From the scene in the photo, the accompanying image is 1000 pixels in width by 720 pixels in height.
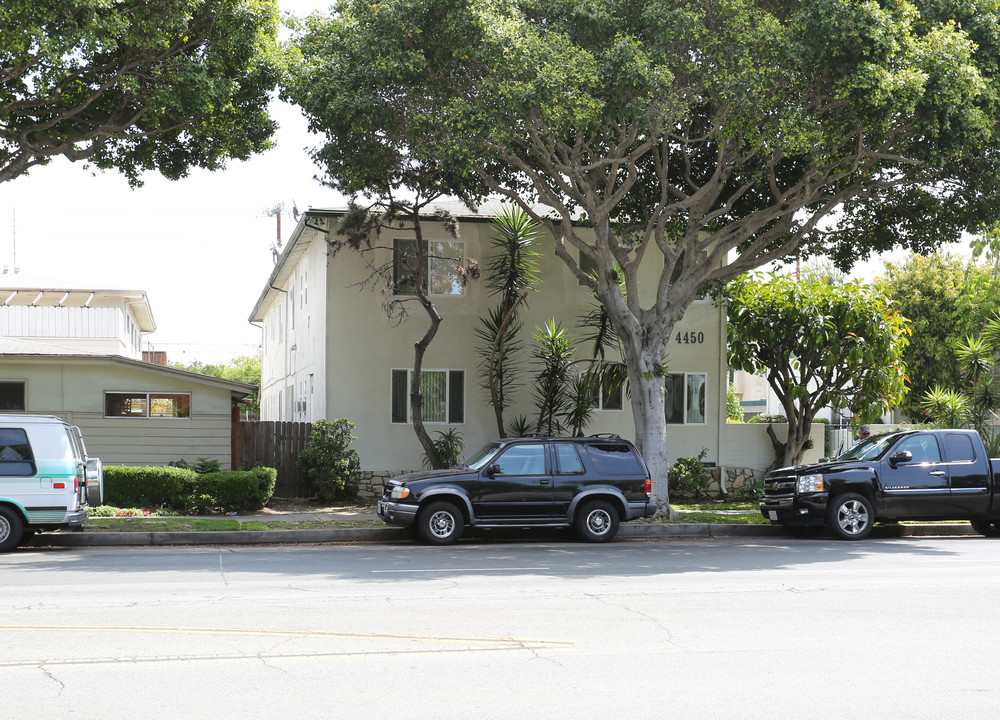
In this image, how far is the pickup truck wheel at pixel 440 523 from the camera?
14891mm

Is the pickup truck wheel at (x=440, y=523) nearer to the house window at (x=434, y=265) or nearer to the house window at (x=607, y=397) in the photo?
the house window at (x=607, y=397)

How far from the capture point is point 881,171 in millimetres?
17828

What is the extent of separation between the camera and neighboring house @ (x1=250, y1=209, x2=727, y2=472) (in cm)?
2217

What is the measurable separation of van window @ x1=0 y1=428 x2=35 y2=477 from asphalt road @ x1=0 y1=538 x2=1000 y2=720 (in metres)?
1.27

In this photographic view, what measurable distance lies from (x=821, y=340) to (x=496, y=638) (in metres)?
15.6

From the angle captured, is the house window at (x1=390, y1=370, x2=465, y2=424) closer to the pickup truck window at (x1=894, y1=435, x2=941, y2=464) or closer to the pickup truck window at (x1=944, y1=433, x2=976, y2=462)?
the pickup truck window at (x1=894, y1=435, x2=941, y2=464)

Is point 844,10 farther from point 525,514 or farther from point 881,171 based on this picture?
point 525,514

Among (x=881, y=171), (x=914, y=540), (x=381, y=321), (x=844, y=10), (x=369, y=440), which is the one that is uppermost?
(x=844, y=10)

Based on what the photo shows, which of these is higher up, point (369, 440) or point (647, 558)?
point (369, 440)

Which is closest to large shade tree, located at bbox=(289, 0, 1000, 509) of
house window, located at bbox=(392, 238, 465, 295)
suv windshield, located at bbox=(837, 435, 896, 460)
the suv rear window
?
the suv rear window

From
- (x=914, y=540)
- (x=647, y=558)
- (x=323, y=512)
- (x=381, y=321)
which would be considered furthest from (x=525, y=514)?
(x=381, y=321)

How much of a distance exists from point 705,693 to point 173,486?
14.5 meters

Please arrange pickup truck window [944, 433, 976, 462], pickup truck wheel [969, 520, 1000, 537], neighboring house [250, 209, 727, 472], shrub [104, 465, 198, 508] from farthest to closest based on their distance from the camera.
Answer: neighboring house [250, 209, 727, 472]
shrub [104, 465, 198, 508]
pickup truck wheel [969, 520, 1000, 537]
pickup truck window [944, 433, 976, 462]

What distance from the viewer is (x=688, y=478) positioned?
22.5 metres
